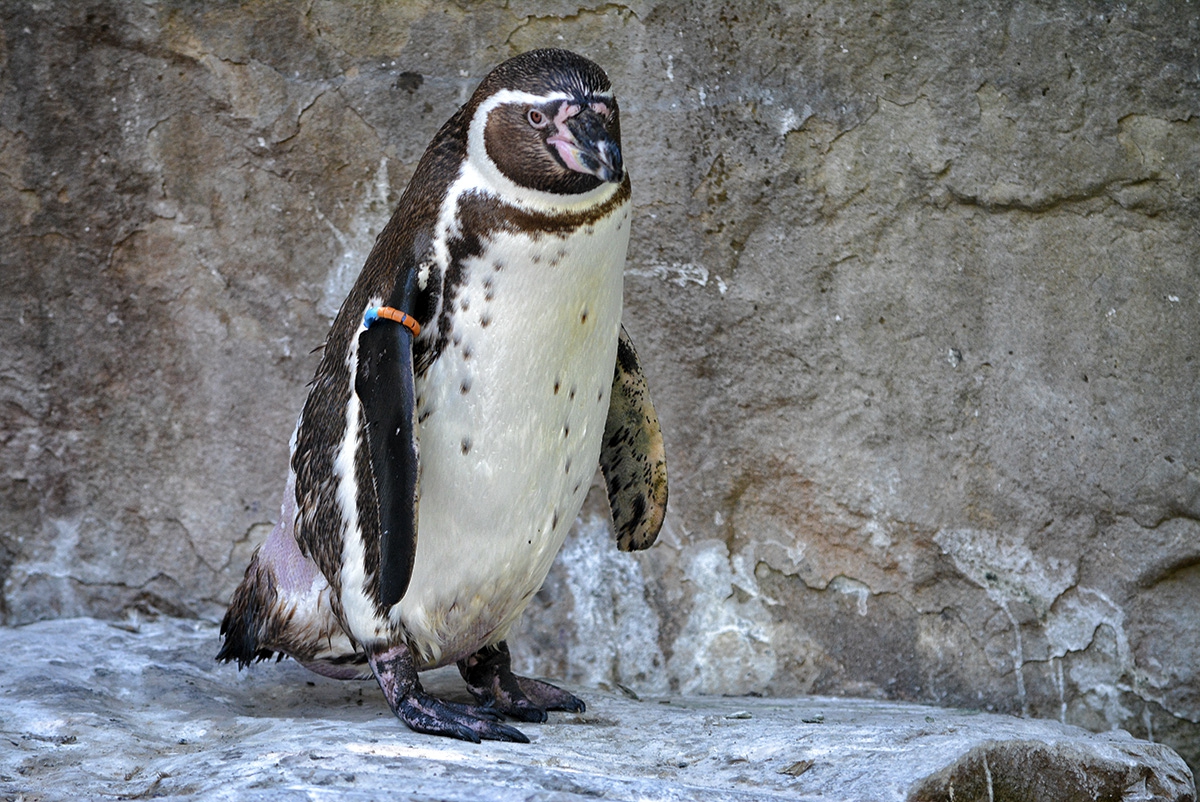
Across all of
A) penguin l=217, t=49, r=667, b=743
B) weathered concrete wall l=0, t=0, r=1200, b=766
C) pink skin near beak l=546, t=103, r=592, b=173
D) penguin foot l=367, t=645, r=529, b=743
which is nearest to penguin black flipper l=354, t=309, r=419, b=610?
penguin l=217, t=49, r=667, b=743

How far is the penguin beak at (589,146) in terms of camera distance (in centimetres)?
196

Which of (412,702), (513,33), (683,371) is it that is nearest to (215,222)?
(513,33)

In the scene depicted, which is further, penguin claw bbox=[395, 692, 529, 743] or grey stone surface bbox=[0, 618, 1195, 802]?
penguin claw bbox=[395, 692, 529, 743]

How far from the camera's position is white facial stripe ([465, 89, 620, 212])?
6.72ft

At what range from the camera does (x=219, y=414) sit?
306cm

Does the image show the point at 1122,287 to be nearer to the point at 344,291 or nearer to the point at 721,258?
the point at 721,258

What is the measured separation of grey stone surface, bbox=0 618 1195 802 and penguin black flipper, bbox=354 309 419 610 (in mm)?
281

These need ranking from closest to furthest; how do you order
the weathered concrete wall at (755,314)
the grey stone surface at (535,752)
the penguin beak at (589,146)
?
the grey stone surface at (535,752)
the penguin beak at (589,146)
the weathered concrete wall at (755,314)

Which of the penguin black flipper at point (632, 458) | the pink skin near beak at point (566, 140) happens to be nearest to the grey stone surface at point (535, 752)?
the penguin black flipper at point (632, 458)

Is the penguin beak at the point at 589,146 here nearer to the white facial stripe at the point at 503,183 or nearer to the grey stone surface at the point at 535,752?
the white facial stripe at the point at 503,183

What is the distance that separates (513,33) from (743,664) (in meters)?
1.60

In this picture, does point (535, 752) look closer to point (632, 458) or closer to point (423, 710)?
point (423, 710)

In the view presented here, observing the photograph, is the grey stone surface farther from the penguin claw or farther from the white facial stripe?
the white facial stripe

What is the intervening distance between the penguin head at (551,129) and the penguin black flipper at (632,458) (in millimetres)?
522
